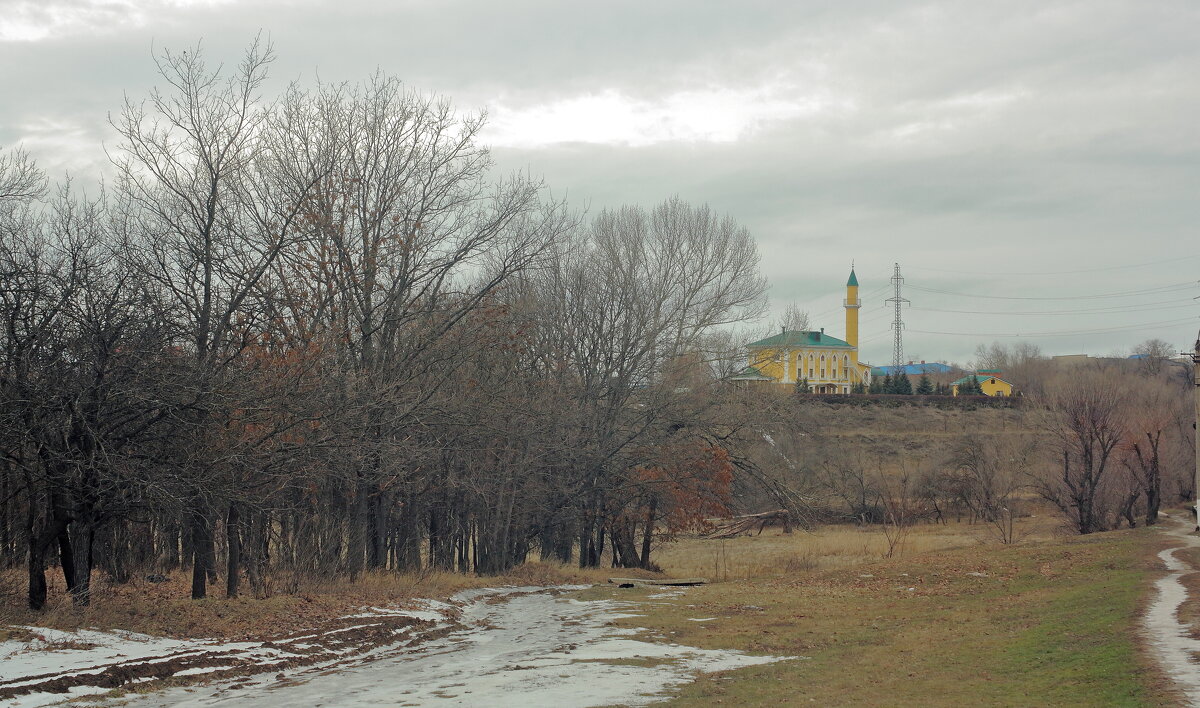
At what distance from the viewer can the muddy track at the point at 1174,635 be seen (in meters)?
9.18

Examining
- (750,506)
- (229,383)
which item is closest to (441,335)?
(229,383)

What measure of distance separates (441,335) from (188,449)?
10.2m

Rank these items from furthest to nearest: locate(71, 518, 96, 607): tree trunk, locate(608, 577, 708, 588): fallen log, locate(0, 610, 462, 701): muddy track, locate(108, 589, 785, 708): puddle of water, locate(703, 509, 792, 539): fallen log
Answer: locate(703, 509, 792, 539): fallen log < locate(608, 577, 708, 588): fallen log < locate(71, 518, 96, 607): tree trunk < locate(108, 589, 785, 708): puddle of water < locate(0, 610, 462, 701): muddy track

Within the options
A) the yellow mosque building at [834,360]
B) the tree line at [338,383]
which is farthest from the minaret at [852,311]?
the tree line at [338,383]

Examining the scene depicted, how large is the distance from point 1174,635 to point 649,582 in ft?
62.1

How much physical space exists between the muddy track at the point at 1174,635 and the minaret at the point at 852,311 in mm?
97974

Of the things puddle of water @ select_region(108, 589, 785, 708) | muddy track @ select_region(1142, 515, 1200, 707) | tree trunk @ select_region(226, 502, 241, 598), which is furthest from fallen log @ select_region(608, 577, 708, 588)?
tree trunk @ select_region(226, 502, 241, 598)

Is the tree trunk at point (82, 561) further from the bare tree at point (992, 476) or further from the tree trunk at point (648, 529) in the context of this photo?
the bare tree at point (992, 476)

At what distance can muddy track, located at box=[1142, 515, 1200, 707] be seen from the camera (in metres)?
9.18

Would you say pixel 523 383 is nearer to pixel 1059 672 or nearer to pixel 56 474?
pixel 56 474

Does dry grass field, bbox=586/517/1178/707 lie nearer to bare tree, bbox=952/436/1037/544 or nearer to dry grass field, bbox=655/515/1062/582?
dry grass field, bbox=655/515/1062/582

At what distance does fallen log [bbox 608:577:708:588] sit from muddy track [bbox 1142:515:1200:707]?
12.8 m

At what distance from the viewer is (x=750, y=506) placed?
141ft

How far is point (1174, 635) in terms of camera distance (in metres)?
11.9
